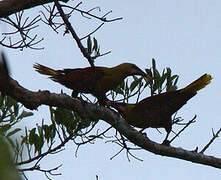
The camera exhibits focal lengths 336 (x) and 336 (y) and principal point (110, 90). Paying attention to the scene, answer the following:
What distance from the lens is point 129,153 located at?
10.4 feet

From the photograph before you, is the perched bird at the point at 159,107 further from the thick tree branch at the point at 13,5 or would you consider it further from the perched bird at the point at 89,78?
the thick tree branch at the point at 13,5

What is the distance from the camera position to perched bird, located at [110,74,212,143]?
11.1 ft

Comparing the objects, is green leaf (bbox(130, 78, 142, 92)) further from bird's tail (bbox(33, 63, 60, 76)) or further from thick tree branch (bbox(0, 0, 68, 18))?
thick tree branch (bbox(0, 0, 68, 18))

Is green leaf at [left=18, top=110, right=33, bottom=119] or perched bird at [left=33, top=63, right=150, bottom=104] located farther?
perched bird at [left=33, top=63, right=150, bottom=104]

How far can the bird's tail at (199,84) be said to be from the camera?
Result: 11.5ft

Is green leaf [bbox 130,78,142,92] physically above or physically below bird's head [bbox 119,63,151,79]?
below

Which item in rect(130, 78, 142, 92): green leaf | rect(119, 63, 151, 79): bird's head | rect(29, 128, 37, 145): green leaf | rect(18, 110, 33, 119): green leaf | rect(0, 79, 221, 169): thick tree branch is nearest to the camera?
rect(0, 79, 221, 169): thick tree branch

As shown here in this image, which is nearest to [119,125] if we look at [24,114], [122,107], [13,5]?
[122,107]

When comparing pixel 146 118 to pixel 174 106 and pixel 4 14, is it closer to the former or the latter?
pixel 174 106

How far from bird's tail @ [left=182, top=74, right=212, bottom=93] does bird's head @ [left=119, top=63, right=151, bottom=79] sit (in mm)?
529

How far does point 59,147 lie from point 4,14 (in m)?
1.39

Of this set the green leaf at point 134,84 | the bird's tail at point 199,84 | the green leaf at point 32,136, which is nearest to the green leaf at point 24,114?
the green leaf at point 32,136

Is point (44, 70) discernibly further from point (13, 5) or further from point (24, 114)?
point (13, 5)

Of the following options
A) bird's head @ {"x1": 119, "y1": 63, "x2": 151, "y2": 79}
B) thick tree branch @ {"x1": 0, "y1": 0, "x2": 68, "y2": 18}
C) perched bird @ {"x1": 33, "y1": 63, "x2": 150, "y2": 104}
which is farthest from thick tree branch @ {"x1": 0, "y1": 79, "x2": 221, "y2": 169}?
bird's head @ {"x1": 119, "y1": 63, "x2": 151, "y2": 79}
